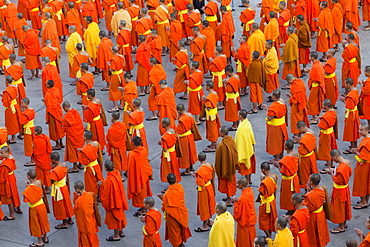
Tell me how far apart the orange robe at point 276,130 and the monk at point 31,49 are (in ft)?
27.3

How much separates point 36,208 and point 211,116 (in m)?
5.08

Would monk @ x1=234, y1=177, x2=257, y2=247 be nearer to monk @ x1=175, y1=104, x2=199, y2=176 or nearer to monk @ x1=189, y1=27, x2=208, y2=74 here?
monk @ x1=175, y1=104, x2=199, y2=176

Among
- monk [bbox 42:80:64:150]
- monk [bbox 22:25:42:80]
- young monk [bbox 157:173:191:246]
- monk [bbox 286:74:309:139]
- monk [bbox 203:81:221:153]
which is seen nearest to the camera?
young monk [bbox 157:173:191:246]

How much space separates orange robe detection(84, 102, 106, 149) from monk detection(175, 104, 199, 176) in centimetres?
203

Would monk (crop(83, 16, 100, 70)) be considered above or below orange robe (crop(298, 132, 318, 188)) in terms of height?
above

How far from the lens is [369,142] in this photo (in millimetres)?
16781

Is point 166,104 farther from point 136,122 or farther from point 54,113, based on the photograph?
point 54,113

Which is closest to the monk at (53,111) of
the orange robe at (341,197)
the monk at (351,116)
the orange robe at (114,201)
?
the orange robe at (114,201)

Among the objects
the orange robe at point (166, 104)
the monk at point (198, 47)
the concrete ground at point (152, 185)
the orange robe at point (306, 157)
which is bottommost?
the concrete ground at point (152, 185)

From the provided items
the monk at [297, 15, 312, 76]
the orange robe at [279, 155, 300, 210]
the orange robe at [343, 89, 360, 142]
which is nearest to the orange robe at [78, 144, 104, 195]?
the orange robe at [279, 155, 300, 210]

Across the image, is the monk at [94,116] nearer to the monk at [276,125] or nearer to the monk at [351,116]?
the monk at [276,125]

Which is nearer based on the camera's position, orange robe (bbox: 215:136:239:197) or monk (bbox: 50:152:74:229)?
monk (bbox: 50:152:74:229)

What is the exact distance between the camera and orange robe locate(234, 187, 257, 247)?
51.0ft

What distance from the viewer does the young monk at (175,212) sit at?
15.8 m
